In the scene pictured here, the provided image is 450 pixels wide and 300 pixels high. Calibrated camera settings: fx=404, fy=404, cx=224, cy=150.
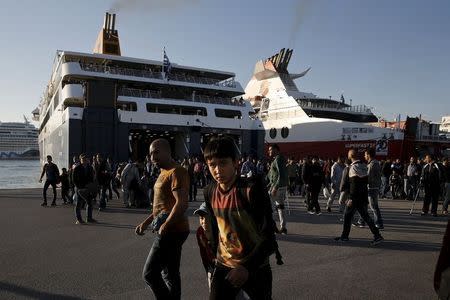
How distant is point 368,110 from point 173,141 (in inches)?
711

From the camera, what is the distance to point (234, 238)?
7.98ft

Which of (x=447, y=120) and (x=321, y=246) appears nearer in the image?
(x=321, y=246)

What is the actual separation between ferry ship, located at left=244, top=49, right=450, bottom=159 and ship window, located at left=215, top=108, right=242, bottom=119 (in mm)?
6172

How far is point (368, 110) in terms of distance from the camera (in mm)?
36844

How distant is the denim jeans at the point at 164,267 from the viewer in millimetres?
3236

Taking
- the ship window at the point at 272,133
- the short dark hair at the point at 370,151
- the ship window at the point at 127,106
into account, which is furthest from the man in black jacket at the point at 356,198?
the ship window at the point at 272,133

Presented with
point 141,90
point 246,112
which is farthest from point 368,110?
point 141,90

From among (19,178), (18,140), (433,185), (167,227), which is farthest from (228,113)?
(18,140)

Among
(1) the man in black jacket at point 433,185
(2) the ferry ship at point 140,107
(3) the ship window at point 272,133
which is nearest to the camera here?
(1) the man in black jacket at point 433,185

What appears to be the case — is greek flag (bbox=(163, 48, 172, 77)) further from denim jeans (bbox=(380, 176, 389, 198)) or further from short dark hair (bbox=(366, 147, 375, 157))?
short dark hair (bbox=(366, 147, 375, 157))

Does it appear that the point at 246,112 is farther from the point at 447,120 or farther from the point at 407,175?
the point at 447,120

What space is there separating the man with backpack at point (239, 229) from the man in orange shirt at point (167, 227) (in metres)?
0.91

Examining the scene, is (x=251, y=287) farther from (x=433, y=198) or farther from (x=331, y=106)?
(x=331, y=106)

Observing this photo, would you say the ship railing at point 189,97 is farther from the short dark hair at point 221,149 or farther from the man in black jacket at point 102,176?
the short dark hair at point 221,149
